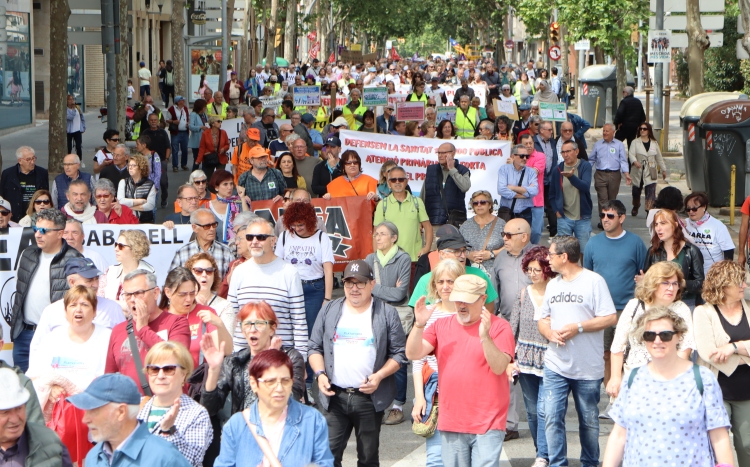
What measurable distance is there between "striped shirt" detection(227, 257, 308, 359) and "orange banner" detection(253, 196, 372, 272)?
4.36 metres

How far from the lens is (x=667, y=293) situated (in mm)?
6703

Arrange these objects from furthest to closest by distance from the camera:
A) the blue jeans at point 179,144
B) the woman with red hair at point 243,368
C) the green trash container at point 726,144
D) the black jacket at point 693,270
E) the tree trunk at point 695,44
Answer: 1. the tree trunk at point 695,44
2. the blue jeans at point 179,144
3. the green trash container at point 726,144
4. the black jacket at point 693,270
5. the woman with red hair at point 243,368

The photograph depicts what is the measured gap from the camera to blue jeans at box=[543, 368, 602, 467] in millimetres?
7141

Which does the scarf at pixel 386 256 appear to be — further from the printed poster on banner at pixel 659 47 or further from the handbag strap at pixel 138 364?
the printed poster on banner at pixel 659 47

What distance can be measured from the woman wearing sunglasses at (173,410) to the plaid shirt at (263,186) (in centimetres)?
672

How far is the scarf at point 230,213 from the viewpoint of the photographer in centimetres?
1056

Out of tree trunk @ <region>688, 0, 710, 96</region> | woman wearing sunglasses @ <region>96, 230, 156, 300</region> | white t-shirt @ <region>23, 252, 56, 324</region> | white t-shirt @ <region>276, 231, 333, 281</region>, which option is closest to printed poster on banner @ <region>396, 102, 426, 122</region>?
tree trunk @ <region>688, 0, 710, 96</region>

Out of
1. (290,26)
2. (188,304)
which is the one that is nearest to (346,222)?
(188,304)

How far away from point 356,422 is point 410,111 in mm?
14233

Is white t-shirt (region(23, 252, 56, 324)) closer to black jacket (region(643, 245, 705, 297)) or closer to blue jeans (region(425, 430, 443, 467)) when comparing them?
blue jeans (region(425, 430, 443, 467))

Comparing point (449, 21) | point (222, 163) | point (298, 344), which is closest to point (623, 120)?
point (222, 163)

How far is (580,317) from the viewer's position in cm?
710

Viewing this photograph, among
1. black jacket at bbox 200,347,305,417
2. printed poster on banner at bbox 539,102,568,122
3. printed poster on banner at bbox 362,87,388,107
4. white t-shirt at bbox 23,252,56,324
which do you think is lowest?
black jacket at bbox 200,347,305,417

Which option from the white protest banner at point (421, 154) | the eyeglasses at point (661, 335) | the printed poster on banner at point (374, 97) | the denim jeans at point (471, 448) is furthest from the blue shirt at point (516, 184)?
the printed poster on banner at point (374, 97)
